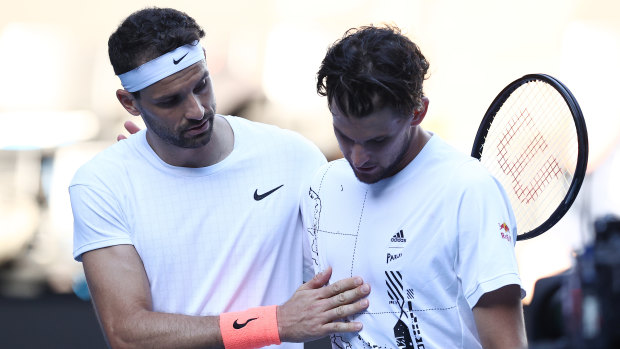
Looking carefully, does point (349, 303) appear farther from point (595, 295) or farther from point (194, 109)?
Result: point (595, 295)

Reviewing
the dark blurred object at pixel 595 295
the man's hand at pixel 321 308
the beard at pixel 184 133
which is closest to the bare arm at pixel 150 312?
the man's hand at pixel 321 308

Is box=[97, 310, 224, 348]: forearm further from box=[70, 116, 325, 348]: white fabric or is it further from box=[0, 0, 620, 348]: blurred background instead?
box=[0, 0, 620, 348]: blurred background

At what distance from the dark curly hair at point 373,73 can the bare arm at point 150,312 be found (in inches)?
20.1

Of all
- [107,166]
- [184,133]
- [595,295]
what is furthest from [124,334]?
[595,295]

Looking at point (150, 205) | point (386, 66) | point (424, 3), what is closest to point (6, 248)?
point (424, 3)

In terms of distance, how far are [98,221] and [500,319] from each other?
1266 millimetres

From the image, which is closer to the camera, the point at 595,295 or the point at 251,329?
the point at 251,329

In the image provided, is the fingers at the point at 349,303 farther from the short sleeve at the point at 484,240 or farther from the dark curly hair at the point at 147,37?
the dark curly hair at the point at 147,37

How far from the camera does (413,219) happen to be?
93.7 inches

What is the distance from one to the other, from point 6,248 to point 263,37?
3.89 meters

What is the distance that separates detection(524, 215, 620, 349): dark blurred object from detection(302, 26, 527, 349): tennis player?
6.40 feet

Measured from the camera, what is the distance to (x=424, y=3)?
1017 centimetres

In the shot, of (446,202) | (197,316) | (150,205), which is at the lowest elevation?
(197,316)

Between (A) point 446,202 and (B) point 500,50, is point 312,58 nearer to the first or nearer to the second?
(B) point 500,50
